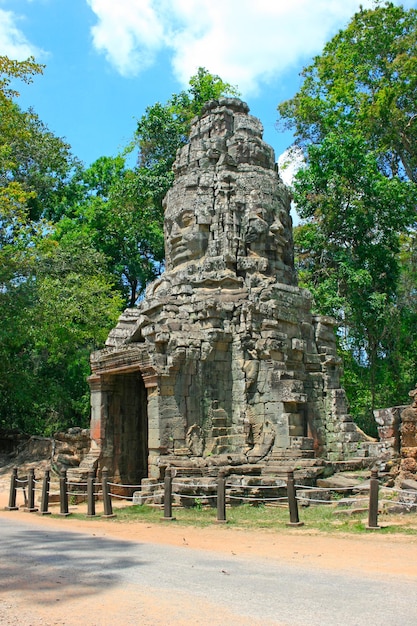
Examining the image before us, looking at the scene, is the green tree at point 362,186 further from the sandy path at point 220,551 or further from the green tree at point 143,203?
the sandy path at point 220,551

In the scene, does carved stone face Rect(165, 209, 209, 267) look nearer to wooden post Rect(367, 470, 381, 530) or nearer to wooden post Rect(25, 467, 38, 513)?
wooden post Rect(25, 467, 38, 513)

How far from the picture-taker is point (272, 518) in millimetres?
11203

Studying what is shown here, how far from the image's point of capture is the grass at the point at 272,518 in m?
9.80

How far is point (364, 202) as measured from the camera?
24281 mm

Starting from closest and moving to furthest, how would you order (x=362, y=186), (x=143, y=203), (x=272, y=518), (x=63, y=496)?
1. (x=272, y=518)
2. (x=63, y=496)
3. (x=362, y=186)
4. (x=143, y=203)

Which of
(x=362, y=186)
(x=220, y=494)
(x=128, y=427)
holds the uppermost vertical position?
(x=362, y=186)

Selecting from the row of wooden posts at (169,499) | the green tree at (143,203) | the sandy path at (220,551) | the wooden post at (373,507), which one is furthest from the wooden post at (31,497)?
the green tree at (143,203)

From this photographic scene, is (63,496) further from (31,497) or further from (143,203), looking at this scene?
(143,203)

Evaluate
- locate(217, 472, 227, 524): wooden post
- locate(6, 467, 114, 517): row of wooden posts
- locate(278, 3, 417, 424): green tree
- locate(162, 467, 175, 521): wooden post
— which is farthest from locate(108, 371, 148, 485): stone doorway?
locate(278, 3, 417, 424): green tree

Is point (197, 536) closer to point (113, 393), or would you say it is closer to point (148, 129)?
point (113, 393)

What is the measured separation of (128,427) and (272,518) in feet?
23.0

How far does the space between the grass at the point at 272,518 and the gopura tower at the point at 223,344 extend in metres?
1.60

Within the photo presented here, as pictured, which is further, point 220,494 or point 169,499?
point 169,499

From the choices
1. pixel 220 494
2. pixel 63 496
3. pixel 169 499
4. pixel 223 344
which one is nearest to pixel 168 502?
pixel 169 499
